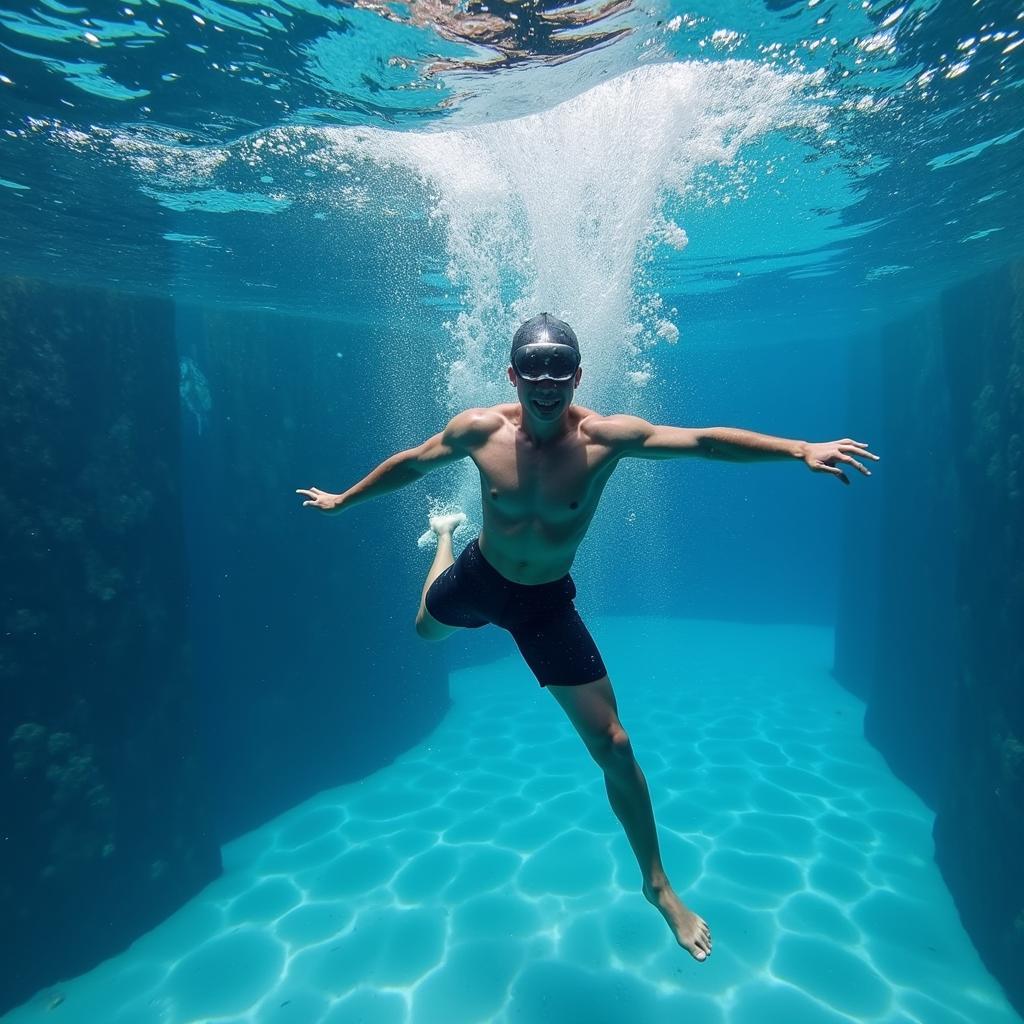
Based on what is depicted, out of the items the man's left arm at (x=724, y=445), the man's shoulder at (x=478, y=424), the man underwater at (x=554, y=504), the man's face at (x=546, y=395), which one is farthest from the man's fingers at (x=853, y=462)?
the man's shoulder at (x=478, y=424)

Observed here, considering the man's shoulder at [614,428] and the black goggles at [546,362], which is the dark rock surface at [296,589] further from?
the black goggles at [546,362]

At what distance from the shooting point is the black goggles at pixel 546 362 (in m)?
3.75

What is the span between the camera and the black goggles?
375cm

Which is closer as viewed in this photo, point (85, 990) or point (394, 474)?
point (394, 474)

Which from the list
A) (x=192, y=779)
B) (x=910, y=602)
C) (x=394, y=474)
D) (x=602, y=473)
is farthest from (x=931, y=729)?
(x=192, y=779)

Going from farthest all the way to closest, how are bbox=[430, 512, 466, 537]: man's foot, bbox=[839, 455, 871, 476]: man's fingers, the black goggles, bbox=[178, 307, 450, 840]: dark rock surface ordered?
bbox=[178, 307, 450, 840]: dark rock surface → bbox=[430, 512, 466, 537]: man's foot → the black goggles → bbox=[839, 455, 871, 476]: man's fingers

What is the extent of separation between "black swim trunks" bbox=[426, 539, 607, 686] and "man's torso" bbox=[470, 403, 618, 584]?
0.17 metres

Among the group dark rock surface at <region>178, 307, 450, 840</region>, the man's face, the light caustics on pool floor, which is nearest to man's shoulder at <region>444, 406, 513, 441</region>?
the man's face

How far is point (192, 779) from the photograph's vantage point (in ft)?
36.5

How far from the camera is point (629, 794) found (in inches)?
168

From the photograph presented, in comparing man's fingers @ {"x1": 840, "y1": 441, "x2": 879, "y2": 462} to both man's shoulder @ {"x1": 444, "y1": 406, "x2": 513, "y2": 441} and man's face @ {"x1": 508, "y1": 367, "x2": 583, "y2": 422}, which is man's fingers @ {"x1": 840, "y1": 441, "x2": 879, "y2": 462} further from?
man's shoulder @ {"x1": 444, "y1": 406, "x2": 513, "y2": 441}

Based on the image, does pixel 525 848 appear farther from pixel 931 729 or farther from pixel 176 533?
→ pixel 931 729

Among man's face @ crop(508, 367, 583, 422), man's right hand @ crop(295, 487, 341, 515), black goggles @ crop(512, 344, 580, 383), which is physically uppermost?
black goggles @ crop(512, 344, 580, 383)

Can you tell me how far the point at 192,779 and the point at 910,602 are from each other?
53.6 feet
